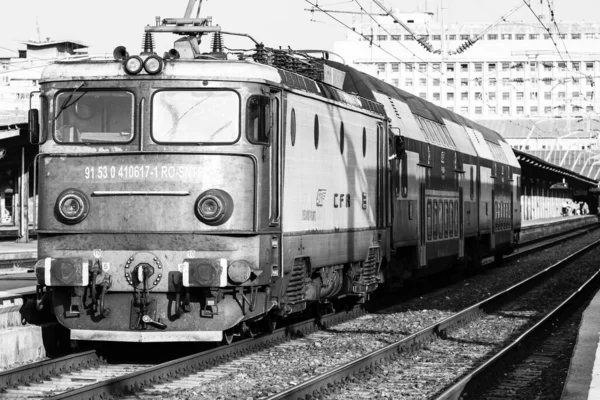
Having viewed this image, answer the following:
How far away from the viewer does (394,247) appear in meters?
18.1

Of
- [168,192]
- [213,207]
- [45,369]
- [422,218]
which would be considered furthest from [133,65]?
[422,218]

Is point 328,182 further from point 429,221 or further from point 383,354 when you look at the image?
point 429,221

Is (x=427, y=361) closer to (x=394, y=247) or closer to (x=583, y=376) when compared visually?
(x=583, y=376)

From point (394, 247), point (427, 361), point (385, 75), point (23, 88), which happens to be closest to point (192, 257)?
point (427, 361)

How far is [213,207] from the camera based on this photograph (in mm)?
11453

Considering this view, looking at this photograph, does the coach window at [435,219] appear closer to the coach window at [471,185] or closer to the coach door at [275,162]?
the coach window at [471,185]

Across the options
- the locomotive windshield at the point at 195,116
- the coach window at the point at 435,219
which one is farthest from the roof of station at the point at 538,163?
the locomotive windshield at the point at 195,116

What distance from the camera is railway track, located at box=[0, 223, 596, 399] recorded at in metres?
10.1

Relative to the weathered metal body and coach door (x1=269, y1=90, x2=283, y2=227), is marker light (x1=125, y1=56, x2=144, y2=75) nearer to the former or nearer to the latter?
the weathered metal body

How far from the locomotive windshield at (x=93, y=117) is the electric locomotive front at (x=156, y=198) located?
11mm

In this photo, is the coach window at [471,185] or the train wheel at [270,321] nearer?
the train wheel at [270,321]

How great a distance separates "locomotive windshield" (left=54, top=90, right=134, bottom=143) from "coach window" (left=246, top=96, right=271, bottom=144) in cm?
126

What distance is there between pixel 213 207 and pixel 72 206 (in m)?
1.52

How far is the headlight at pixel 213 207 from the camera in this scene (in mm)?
11430
